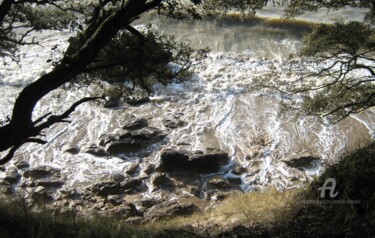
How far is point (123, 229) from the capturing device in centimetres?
597

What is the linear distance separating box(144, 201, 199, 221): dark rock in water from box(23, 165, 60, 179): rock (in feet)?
14.0

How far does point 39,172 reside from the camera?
49.1ft

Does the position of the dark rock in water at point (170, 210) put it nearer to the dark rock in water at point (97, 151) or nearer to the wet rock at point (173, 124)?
the dark rock in water at point (97, 151)

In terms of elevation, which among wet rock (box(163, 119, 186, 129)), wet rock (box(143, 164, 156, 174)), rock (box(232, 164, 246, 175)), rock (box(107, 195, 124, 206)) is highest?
wet rock (box(163, 119, 186, 129))

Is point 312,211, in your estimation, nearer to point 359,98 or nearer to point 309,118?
point 359,98

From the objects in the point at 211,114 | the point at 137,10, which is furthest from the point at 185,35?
the point at 137,10

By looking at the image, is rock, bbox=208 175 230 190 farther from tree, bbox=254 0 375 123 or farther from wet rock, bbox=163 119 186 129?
wet rock, bbox=163 119 186 129

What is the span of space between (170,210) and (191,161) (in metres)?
2.73

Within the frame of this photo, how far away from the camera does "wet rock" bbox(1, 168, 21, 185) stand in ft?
47.3

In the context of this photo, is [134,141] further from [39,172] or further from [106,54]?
[106,54]

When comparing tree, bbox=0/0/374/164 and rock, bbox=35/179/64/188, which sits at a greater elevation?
tree, bbox=0/0/374/164

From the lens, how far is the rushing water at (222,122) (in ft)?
50.1

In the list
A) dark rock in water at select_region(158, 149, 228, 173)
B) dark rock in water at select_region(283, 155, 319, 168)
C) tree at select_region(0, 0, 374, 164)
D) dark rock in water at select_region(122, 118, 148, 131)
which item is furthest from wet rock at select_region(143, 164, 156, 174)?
tree at select_region(0, 0, 374, 164)

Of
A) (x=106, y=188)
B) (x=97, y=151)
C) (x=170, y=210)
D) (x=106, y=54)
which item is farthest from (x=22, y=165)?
(x=106, y=54)
